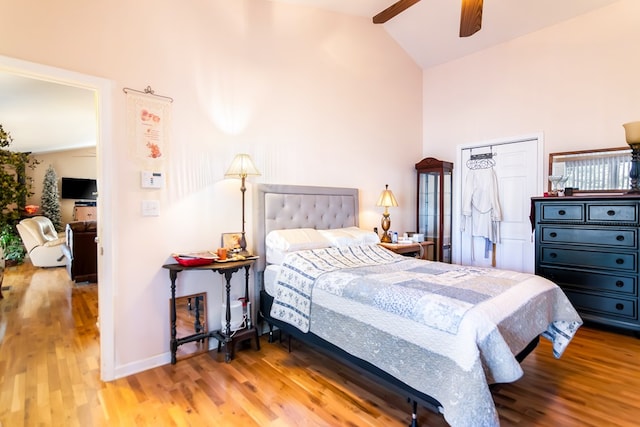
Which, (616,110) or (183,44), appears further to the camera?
(616,110)

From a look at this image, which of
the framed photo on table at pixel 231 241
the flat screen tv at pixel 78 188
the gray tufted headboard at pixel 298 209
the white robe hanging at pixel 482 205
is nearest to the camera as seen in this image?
the framed photo on table at pixel 231 241

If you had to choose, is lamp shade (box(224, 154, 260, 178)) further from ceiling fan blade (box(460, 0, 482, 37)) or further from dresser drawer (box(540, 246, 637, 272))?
dresser drawer (box(540, 246, 637, 272))

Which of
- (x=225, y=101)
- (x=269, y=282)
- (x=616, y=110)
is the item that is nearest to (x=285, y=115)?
(x=225, y=101)

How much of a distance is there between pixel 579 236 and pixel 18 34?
4770mm

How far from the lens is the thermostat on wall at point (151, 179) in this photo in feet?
7.91

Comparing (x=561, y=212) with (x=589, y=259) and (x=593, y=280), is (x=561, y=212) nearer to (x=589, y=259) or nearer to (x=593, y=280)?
(x=589, y=259)

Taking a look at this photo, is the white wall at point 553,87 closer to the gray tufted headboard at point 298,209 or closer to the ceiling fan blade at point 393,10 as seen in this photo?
the ceiling fan blade at point 393,10

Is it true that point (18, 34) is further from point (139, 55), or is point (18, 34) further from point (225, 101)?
point (225, 101)

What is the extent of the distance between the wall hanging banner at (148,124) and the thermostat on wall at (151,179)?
96 millimetres

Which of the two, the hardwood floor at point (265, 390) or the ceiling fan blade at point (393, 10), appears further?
the ceiling fan blade at point (393, 10)

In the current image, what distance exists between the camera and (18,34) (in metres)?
1.93

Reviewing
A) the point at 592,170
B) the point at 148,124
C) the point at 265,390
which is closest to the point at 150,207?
the point at 148,124

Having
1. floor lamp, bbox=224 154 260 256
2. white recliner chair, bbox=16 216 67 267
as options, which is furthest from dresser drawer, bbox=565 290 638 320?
white recliner chair, bbox=16 216 67 267

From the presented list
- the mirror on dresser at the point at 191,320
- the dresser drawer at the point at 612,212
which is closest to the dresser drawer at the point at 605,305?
the dresser drawer at the point at 612,212
